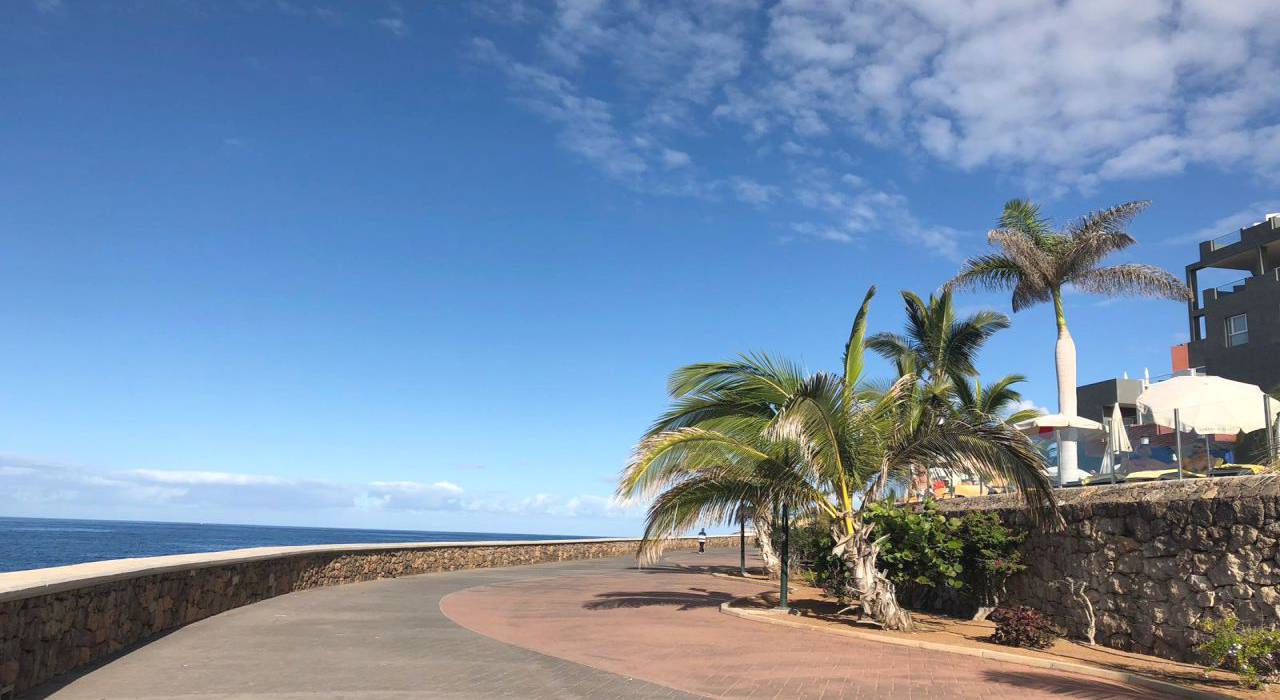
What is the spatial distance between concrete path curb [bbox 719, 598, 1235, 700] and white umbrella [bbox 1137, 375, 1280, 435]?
648cm

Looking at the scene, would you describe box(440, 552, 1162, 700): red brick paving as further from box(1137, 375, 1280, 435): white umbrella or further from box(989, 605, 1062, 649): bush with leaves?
box(1137, 375, 1280, 435): white umbrella

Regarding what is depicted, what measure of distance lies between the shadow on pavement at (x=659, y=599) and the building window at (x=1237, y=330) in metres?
35.8

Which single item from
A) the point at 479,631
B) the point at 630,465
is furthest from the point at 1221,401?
the point at 479,631

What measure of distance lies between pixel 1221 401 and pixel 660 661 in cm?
1198

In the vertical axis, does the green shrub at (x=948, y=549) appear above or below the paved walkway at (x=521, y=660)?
above

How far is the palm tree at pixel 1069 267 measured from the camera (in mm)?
21984

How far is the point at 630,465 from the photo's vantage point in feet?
→ 46.5

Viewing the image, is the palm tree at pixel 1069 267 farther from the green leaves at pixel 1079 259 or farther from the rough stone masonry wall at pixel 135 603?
the rough stone masonry wall at pixel 135 603

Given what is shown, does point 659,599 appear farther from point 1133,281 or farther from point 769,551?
point 1133,281

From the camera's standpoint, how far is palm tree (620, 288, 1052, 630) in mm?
13289

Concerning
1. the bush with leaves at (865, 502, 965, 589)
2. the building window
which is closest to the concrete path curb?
the bush with leaves at (865, 502, 965, 589)

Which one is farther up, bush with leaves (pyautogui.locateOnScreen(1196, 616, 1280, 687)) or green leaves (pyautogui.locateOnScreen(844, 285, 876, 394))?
green leaves (pyautogui.locateOnScreen(844, 285, 876, 394))

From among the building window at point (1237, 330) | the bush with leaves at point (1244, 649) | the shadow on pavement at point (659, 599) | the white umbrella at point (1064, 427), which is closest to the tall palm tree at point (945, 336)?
the white umbrella at point (1064, 427)

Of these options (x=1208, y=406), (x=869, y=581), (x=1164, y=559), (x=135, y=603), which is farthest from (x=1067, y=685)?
(x=135, y=603)
